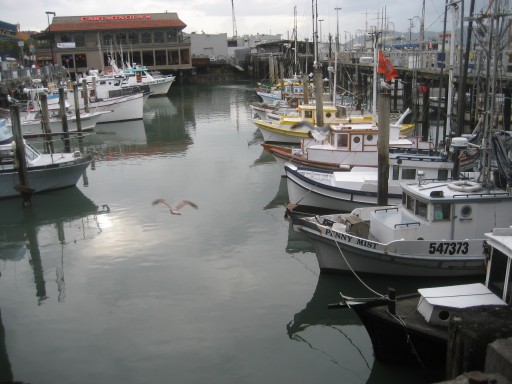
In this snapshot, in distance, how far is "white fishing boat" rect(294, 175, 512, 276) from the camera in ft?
38.4

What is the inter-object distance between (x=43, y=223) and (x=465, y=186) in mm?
13761

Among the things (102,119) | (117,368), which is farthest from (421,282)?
(102,119)

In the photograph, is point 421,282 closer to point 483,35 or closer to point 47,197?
point 483,35

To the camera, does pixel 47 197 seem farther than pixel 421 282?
Yes

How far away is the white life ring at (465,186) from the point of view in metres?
11.7

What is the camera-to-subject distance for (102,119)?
42.9 metres

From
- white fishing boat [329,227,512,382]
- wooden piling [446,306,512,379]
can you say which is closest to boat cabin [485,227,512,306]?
white fishing boat [329,227,512,382]

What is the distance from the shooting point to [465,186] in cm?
1188

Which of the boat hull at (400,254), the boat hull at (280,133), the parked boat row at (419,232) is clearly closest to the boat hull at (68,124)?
the boat hull at (280,133)

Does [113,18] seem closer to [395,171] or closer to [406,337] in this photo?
[395,171]

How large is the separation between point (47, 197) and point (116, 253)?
7452 mm

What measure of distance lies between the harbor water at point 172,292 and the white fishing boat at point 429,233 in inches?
25.7

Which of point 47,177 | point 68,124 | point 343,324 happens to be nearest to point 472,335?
point 343,324

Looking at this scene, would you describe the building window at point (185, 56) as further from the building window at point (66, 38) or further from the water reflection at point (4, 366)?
the water reflection at point (4, 366)
